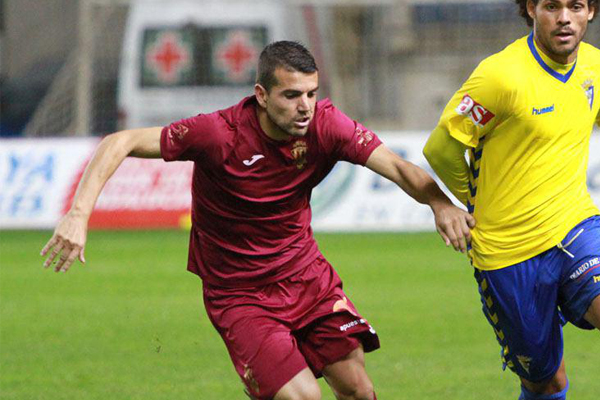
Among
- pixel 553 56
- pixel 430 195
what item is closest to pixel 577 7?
pixel 553 56

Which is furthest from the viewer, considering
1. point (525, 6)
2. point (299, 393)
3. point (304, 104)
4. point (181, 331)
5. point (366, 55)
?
point (366, 55)

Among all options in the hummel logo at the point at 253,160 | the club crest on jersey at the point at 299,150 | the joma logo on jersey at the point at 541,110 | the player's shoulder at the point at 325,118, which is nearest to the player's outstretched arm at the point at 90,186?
the hummel logo at the point at 253,160

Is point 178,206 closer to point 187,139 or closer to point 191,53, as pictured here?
point 191,53

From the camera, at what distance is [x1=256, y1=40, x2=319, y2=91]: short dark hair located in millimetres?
6066

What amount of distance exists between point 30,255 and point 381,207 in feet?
16.0

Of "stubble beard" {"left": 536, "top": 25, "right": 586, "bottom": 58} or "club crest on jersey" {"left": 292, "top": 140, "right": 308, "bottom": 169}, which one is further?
"club crest on jersey" {"left": 292, "top": 140, "right": 308, "bottom": 169}

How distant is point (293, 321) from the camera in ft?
20.7

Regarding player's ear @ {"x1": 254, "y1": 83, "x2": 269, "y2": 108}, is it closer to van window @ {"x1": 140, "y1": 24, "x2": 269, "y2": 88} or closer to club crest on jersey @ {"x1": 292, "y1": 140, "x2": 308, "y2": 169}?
club crest on jersey @ {"x1": 292, "y1": 140, "x2": 308, "y2": 169}

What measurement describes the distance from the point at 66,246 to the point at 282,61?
1.35 m

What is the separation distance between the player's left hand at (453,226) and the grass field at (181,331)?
2108 millimetres

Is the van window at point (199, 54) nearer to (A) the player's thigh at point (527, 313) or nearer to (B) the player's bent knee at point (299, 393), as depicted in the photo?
(A) the player's thigh at point (527, 313)

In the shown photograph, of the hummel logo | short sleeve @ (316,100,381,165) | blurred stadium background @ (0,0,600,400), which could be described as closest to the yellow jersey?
short sleeve @ (316,100,381,165)

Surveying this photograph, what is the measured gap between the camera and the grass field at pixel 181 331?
8.34 metres

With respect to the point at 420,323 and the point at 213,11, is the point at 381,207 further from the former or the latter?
the point at 420,323
